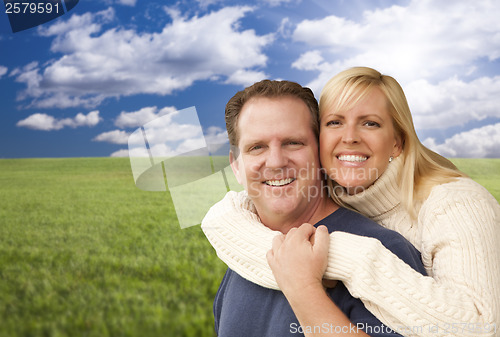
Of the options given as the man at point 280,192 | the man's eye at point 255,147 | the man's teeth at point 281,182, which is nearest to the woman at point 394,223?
the man at point 280,192

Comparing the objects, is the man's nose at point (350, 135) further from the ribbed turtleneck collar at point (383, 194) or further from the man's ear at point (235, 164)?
the man's ear at point (235, 164)

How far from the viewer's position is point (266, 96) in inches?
86.6

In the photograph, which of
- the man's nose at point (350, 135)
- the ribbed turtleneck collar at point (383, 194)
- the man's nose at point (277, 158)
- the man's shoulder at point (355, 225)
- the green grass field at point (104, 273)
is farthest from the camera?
the green grass field at point (104, 273)

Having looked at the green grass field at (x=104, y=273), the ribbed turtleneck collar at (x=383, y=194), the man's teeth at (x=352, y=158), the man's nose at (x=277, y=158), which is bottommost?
the green grass field at (x=104, y=273)

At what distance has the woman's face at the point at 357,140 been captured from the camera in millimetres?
2404

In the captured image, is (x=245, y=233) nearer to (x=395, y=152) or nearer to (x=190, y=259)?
(x=395, y=152)

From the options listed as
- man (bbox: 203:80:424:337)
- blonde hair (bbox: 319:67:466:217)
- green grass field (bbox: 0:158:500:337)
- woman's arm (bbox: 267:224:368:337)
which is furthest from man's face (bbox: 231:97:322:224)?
green grass field (bbox: 0:158:500:337)

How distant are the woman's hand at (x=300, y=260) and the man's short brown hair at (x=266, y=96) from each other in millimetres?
755

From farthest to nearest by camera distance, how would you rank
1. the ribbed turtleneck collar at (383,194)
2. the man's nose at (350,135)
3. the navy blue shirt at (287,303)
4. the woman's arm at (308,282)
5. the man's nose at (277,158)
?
the ribbed turtleneck collar at (383,194), the man's nose at (350,135), the man's nose at (277,158), the navy blue shirt at (287,303), the woman's arm at (308,282)

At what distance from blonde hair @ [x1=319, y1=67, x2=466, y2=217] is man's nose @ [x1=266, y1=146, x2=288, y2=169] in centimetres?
49

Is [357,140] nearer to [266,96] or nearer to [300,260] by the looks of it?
[266,96]

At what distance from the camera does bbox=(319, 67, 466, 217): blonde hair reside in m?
2.41

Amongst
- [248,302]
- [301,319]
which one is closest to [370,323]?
[301,319]

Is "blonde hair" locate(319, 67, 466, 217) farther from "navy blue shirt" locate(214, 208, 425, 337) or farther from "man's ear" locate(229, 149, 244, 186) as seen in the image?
"man's ear" locate(229, 149, 244, 186)
